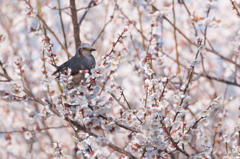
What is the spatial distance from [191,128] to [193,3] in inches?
254

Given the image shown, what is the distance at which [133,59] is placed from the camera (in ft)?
13.1

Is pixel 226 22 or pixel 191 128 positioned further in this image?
pixel 226 22

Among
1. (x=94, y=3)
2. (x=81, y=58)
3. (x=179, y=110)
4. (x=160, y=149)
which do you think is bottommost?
(x=160, y=149)

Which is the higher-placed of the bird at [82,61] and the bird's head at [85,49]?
the bird's head at [85,49]

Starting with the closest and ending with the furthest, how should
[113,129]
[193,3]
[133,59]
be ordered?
[113,129] < [133,59] < [193,3]

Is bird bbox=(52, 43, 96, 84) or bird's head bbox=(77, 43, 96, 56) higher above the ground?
bird's head bbox=(77, 43, 96, 56)

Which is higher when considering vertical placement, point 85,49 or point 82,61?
point 85,49

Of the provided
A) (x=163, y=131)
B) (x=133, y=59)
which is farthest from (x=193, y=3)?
(x=163, y=131)

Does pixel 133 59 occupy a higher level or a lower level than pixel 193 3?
lower

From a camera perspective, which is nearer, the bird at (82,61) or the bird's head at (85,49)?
the bird at (82,61)

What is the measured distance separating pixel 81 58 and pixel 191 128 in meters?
1.44

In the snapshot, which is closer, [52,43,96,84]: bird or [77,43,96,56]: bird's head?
[52,43,96,84]: bird

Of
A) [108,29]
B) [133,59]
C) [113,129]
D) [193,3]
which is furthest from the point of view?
[108,29]

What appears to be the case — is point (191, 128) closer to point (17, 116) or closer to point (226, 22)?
point (17, 116)
